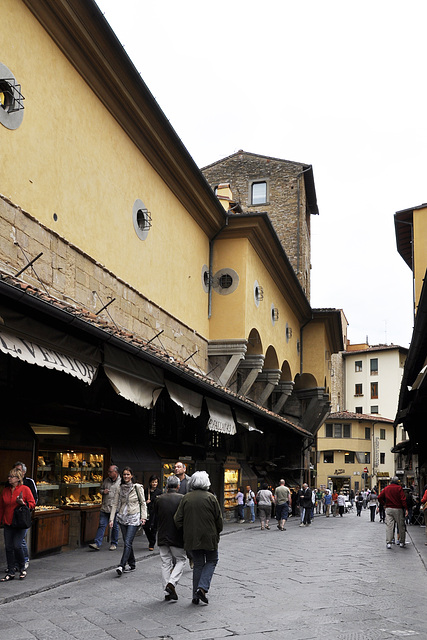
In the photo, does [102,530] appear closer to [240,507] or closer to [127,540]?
[127,540]

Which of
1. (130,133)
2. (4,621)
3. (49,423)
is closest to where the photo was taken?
(4,621)

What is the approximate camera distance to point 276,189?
3559cm

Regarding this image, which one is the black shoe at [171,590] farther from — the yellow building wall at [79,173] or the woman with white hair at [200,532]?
the yellow building wall at [79,173]

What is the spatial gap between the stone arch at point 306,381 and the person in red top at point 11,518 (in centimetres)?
2626

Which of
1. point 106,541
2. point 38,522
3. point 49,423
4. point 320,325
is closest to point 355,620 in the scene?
point 38,522

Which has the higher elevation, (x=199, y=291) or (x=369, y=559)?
(x=199, y=291)

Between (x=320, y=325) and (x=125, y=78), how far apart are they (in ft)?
75.1

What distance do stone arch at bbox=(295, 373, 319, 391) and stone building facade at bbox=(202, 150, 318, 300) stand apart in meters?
4.83

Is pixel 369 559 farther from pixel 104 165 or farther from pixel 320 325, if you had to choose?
pixel 320 325

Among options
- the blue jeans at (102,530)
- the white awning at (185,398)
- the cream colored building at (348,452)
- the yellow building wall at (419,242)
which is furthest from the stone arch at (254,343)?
the cream colored building at (348,452)

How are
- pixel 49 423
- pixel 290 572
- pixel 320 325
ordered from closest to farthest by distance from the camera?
pixel 290 572 → pixel 49 423 → pixel 320 325

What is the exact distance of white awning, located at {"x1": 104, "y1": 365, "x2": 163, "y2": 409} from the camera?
959 cm

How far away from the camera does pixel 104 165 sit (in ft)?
43.8

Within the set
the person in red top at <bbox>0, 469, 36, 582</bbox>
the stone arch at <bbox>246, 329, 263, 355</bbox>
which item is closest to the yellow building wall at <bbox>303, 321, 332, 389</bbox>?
the stone arch at <bbox>246, 329, 263, 355</bbox>
